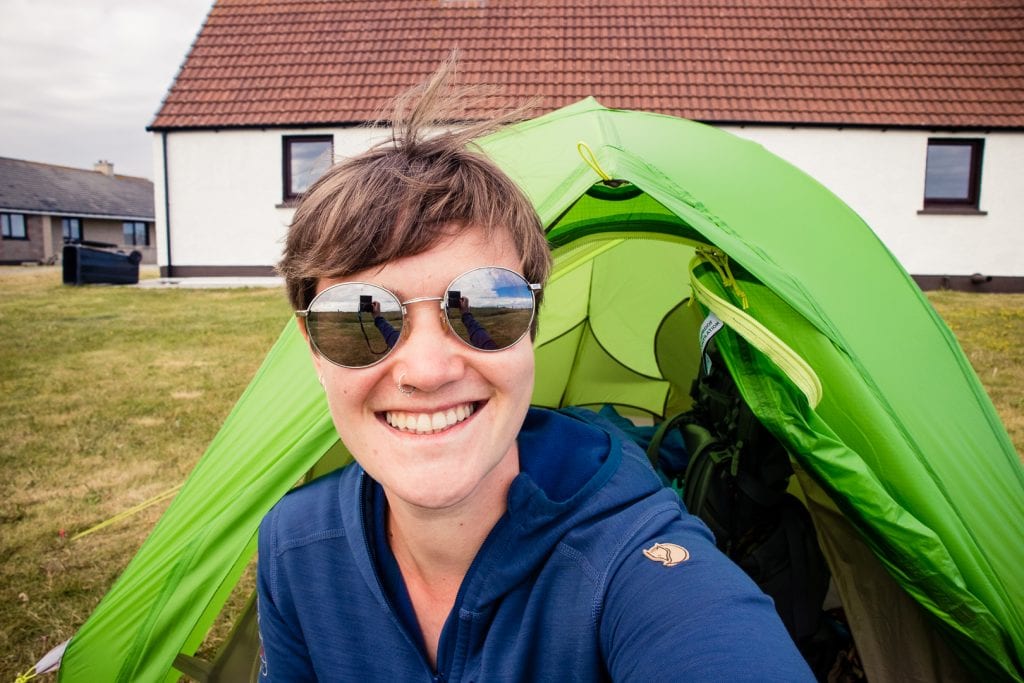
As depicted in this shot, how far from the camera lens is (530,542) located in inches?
43.8

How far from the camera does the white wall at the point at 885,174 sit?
407 inches

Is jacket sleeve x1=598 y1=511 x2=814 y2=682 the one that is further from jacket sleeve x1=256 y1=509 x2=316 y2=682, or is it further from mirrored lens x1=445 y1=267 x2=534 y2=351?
jacket sleeve x1=256 y1=509 x2=316 y2=682

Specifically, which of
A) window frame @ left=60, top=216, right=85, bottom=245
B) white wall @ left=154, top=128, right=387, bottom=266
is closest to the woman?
white wall @ left=154, top=128, right=387, bottom=266

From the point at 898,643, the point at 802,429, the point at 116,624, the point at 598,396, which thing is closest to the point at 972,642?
the point at 898,643

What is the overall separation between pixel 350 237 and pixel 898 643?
1.68 metres

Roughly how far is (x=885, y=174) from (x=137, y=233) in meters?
35.9

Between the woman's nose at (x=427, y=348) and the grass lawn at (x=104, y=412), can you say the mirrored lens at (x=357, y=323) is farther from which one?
the grass lawn at (x=104, y=412)

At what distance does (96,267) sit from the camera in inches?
527

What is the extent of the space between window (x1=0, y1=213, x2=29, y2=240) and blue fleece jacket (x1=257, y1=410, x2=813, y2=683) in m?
35.5

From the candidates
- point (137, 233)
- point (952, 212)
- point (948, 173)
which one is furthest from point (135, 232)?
point (952, 212)

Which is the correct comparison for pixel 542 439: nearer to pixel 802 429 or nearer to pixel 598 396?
pixel 802 429

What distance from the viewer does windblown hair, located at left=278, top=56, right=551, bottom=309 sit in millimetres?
1095

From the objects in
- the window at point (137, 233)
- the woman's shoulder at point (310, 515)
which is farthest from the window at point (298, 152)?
the window at point (137, 233)

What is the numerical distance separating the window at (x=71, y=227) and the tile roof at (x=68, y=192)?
0.65 meters
